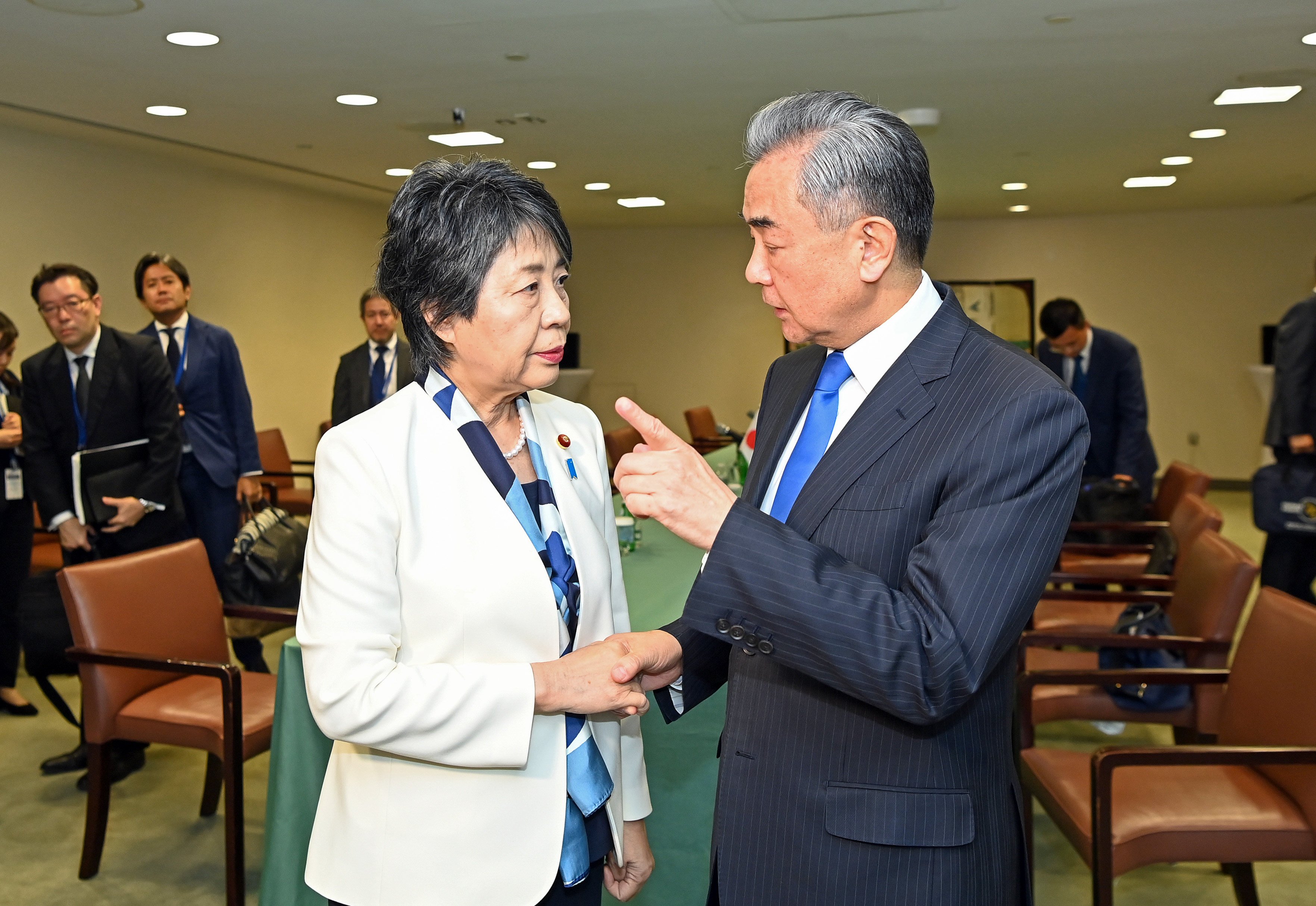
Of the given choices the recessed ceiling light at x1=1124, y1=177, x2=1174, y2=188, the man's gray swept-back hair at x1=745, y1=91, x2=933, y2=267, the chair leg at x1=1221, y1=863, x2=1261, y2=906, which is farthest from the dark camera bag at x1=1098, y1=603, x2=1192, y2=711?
the recessed ceiling light at x1=1124, y1=177, x2=1174, y2=188

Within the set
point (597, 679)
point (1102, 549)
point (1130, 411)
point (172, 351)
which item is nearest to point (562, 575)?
point (597, 679)

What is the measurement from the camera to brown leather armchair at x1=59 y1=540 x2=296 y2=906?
116 inches

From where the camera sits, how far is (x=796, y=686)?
145cm

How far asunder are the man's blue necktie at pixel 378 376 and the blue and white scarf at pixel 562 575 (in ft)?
16.5

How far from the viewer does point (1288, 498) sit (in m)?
4.60

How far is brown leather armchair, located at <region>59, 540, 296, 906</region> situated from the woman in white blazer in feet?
4.98

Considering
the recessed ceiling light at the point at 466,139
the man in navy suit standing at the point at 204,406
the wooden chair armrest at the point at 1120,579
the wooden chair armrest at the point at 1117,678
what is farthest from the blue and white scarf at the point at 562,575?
the recessed ceiling light at the point at 466,139

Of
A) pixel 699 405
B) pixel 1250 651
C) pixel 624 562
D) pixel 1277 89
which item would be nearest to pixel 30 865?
pixel 624 562

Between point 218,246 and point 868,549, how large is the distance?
864cm

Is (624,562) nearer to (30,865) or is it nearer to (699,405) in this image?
(30,865)

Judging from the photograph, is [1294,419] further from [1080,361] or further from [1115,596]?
[1080,361]

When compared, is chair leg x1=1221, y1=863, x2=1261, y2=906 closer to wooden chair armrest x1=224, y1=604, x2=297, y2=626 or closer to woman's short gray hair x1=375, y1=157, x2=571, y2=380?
woman's short gray hair x1=375, y1=157, x2=571, y2=380

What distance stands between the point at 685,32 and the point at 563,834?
3.95 meters

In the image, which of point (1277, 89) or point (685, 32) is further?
point (1277, 89)
